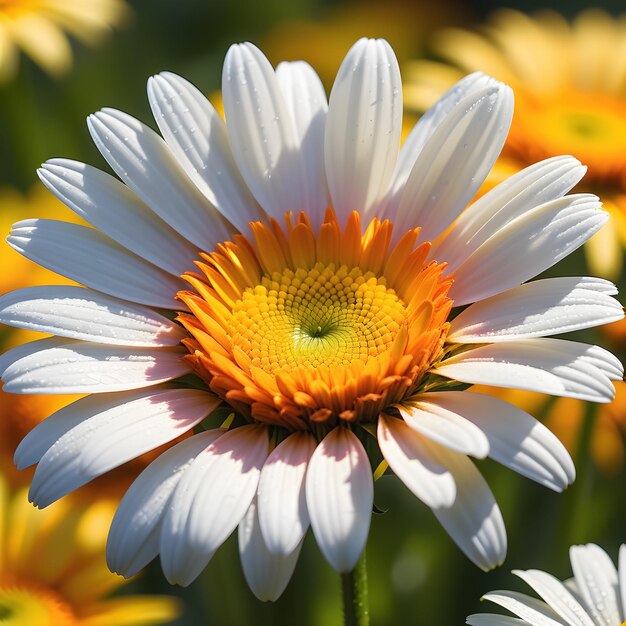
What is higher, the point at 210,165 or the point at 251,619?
the point at 210,165

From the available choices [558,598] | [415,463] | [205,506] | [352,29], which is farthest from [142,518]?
[352,29]

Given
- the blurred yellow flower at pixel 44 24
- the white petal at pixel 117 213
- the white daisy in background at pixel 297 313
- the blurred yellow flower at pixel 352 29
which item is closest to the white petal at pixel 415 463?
the white daisy in background at pixel 297 313

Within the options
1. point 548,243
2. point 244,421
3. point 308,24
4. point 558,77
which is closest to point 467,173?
point 548,243

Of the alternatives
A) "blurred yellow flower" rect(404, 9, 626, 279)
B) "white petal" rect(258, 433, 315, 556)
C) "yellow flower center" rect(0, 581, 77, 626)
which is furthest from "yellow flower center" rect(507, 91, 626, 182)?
"yellow flower center" rect(0, 581, 77, 626)

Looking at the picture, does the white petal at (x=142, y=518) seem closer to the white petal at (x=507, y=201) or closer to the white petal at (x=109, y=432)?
the white petal at (x=109, y=432)

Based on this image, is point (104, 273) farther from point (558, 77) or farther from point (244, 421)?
point (558, 77)
